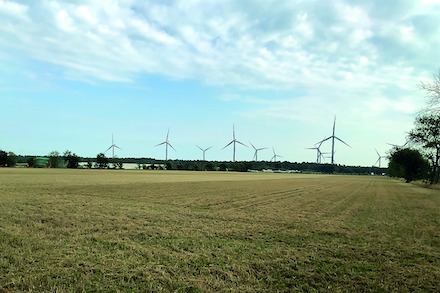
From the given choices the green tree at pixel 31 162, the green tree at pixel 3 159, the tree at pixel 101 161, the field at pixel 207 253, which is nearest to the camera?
the field at pixel 207 253

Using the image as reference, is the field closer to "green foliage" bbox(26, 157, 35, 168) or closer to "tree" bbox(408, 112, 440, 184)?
"tree" bbox(408, 112, 440, 184)

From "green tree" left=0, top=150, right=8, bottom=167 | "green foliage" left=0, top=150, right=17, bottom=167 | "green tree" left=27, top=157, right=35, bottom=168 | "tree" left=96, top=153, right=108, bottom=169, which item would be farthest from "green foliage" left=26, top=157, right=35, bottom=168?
"tree" left=96, top=153, right=108, bottom=169

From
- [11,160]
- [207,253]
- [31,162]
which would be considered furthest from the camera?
[31,162]

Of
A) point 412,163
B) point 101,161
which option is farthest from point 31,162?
point 412,163

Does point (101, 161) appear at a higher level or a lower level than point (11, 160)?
higher

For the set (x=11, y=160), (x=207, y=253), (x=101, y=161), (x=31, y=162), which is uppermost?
(x=101, y=161)

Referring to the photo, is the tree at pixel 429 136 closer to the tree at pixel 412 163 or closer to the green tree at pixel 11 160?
the tree at pixel 412 163

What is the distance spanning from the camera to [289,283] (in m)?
8.66

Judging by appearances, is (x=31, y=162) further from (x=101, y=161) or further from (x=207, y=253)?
(x=207, y=253)

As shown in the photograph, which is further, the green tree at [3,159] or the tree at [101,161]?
the tree at [101,161]

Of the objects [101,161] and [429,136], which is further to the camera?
[101,161]

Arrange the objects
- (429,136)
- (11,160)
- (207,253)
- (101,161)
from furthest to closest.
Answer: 1. (101,161)
2. (11,160)
3. (429,136)
4. (207,253)

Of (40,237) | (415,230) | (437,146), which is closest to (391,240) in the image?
(415,230)

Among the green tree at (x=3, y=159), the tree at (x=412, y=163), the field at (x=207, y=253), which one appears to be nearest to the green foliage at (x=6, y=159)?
the green tree at (x=3, y=159)
